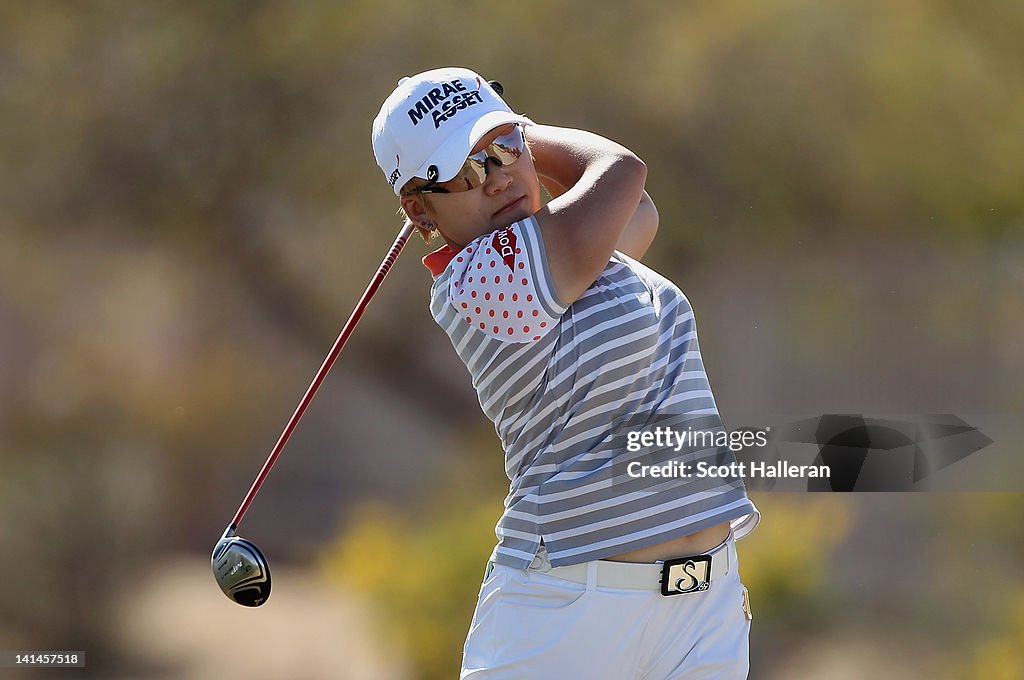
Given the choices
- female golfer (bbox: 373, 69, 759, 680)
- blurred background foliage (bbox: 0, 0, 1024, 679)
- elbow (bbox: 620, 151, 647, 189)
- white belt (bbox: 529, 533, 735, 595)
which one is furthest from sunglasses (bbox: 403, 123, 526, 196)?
blurred background foliage (bbox: 0, 0, 1024, 679)

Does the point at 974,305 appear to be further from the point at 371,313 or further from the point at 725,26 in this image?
the point at 371,313

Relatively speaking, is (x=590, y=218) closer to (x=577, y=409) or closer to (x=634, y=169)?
(x=634, y=169)

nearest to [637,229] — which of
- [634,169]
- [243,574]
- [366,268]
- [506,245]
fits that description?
[634,169]

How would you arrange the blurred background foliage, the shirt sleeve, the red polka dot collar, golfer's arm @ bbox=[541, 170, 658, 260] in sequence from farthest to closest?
1. the blurred background foliage
2. golfer's arm @ bbox=[541, 170, 658, 260]
3. the red polka dot collar
4. the shirt sleeve

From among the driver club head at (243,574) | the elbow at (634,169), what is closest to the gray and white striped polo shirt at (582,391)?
the elbow at (634,169)

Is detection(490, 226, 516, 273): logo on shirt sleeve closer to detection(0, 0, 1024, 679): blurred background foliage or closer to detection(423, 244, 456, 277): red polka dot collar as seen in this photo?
detection(423, 244, 456, 277): red polka dot collar

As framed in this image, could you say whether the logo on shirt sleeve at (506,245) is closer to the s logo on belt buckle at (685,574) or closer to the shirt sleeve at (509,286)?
the shirt sleeve at (509,286)

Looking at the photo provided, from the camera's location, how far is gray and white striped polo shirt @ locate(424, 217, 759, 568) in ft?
3.76

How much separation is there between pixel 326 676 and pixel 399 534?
1.51ft

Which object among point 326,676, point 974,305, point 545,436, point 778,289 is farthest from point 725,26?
point 545,436

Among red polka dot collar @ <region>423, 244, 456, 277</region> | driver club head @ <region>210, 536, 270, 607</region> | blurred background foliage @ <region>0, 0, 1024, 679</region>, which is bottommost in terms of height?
driver club head @ <region>210, 536, 270, 607</region>

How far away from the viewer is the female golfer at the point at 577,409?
1153 mm

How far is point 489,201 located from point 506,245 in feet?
0.34

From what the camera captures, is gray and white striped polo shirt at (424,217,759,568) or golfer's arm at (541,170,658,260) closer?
gray and white striped polo shirt at (424,217,759,568)
